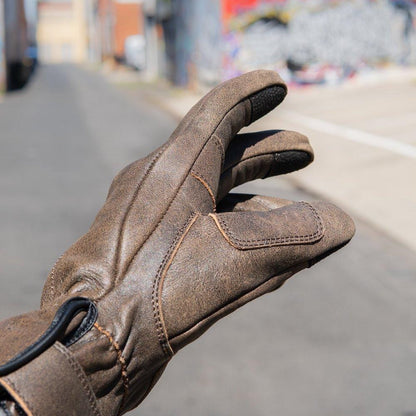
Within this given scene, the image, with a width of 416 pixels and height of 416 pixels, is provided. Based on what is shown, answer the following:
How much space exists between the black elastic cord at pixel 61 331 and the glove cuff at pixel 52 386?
1cm

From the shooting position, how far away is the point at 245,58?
2214cm

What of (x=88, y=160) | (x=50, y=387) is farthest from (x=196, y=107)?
(x=88, y=160)

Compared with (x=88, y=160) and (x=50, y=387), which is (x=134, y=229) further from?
(x=88, y=160)

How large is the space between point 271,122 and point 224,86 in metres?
12.9

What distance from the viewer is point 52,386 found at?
57.9 inches

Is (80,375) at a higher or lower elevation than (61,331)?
lower

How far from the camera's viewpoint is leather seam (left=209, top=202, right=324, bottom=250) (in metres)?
1.86

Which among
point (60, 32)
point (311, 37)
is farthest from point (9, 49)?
point (60, 32)

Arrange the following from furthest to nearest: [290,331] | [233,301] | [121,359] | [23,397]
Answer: [290,331] → [233,301] → [121,359] → [23,397]

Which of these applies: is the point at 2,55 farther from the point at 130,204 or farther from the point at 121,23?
the point at 121,23

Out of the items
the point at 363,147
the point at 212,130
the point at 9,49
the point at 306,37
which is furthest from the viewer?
the point at 9,49

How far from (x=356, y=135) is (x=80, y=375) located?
36.8 ft

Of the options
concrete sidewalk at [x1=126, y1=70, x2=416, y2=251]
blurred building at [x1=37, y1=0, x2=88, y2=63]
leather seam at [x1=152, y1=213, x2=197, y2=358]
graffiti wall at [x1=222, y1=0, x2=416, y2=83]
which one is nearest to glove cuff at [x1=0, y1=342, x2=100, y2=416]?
leather seam at [x1=152, y1=213, x2=197, y2=358]

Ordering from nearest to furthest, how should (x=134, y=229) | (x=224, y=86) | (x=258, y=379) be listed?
(x=134, y=229), (x=224, y=86), (x=258, y=379)
